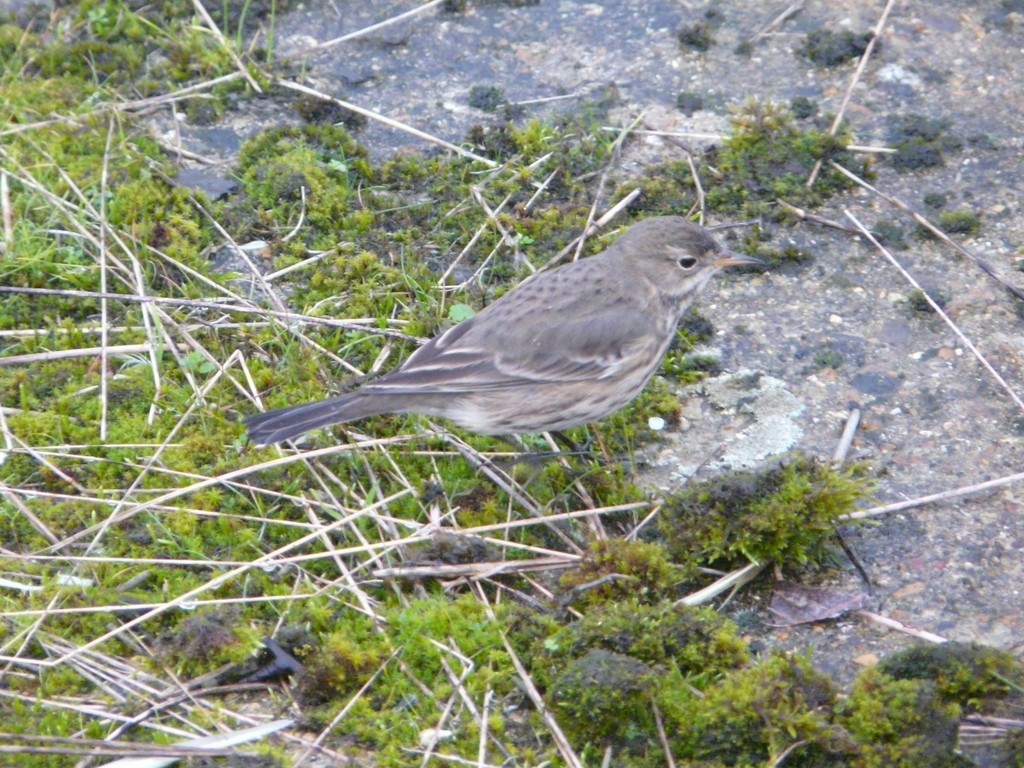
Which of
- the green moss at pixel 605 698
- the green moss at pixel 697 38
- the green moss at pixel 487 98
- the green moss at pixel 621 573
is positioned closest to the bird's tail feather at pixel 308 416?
the green moss at pixel 621 573

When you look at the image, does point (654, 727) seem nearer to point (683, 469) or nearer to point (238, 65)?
point (683, 469)

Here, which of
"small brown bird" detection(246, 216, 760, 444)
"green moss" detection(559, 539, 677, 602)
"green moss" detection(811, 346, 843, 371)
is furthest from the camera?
"green moss" detection(811, 346, 843, 371)

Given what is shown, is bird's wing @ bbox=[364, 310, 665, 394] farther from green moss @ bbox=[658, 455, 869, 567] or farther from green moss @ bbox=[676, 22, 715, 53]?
green moss @ bbox=[676, 22, 715, 53]

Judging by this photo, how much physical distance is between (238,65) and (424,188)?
5.45ft

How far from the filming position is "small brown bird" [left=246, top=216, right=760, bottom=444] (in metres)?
5.97

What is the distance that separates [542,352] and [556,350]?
69mm

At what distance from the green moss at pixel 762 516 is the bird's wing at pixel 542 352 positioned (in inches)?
36.2

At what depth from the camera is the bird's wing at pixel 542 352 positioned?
239 inches

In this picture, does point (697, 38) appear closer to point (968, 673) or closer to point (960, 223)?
point (960, 223)

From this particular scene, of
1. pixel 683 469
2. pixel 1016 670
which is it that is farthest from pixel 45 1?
pixel 1016 670

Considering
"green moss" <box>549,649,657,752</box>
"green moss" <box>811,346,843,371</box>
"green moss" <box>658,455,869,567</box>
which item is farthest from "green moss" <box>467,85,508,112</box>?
"green moss" <box>549,649,657,752</box>

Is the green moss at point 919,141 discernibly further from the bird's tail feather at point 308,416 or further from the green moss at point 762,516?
the bird's tail feather at point 308,416

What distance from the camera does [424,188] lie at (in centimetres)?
761

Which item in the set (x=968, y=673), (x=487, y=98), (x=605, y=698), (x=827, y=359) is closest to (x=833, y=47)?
(x=487, y=98)
